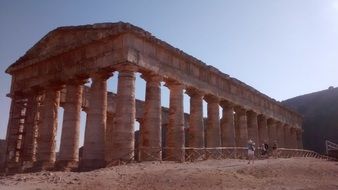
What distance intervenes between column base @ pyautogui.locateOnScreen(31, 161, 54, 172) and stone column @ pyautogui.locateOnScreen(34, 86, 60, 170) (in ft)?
2.49

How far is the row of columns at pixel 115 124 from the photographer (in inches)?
869

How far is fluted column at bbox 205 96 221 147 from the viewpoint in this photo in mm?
30109

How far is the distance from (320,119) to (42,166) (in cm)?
4907

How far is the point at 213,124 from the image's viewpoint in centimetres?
3044

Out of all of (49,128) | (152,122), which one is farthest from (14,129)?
(152,122)

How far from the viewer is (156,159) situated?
73.5ft

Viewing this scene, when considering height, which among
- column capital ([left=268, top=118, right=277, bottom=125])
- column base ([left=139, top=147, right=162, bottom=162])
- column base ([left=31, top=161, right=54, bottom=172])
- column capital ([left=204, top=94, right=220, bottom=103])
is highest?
column capital ([left=204, top=94, right=220, bottom=103])

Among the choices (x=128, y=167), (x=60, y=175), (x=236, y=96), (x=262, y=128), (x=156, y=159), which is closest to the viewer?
(x=60, y=175)

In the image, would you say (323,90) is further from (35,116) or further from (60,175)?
(60,175)

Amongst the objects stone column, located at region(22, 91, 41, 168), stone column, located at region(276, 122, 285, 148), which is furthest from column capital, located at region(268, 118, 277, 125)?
stone column, located at region(22, 91, 41, 168)

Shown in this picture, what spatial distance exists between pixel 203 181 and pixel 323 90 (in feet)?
179

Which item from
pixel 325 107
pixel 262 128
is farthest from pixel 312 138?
pixel 262 128

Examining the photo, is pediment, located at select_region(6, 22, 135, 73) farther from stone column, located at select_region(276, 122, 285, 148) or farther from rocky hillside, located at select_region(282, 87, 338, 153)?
rocky hillside, located at select_region(282, 87, 338, 153)

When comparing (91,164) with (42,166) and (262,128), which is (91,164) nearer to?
(42,166)
